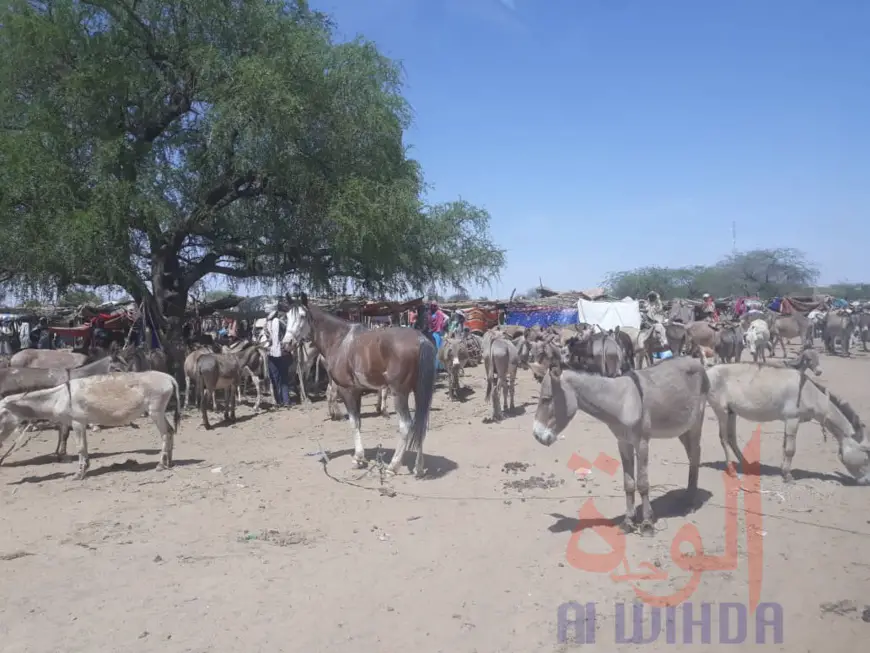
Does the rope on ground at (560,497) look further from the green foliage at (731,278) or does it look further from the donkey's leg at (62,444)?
the green foliage at (731,278)

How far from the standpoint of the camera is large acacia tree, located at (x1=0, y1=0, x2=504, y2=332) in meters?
13.5

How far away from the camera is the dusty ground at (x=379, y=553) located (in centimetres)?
462

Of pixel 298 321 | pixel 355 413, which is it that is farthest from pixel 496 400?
pixel 298 321

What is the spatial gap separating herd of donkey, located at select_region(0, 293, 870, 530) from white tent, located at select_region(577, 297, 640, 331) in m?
8.57

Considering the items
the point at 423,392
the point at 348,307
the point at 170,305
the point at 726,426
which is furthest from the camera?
the point at 348,307

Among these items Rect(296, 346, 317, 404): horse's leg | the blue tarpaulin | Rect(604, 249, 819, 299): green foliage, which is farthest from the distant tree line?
Rect(296, 346, 317, 404): horse's leg

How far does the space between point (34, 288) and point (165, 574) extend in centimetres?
1200

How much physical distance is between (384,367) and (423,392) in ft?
2.53

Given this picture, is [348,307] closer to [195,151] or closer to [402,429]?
[195,151]

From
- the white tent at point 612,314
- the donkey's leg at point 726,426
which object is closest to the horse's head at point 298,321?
the donkey's leg at point 726,426

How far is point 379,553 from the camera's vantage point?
608 cm

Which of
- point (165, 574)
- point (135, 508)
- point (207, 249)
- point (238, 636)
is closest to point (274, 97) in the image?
point (207, 249)

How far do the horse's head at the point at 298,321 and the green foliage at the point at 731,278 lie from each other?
185ft

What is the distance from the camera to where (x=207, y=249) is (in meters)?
18.1
